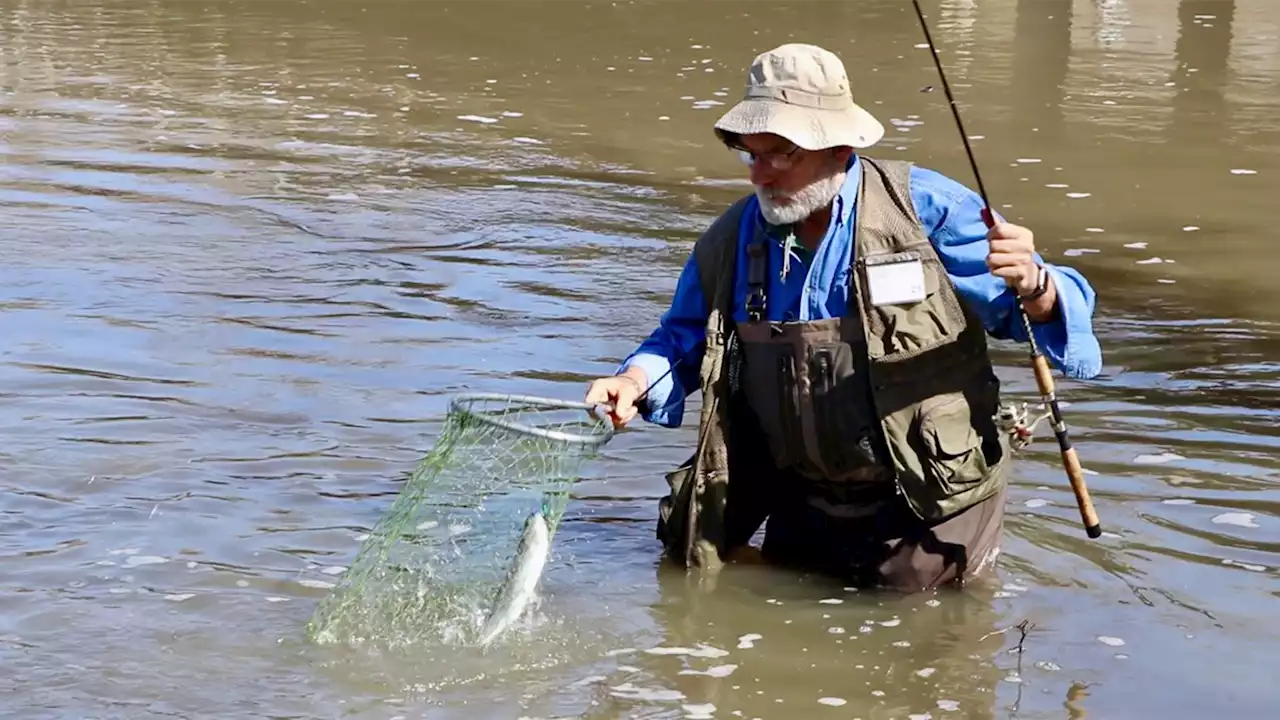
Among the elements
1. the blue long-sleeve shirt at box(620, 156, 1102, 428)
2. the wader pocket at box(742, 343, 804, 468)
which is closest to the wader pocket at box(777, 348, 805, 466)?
the wader pocket at box(742, 343, 804, 468)

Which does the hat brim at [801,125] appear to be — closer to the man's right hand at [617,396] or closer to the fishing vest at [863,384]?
the fishing vest at [863,384]

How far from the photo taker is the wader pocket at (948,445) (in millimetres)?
4539

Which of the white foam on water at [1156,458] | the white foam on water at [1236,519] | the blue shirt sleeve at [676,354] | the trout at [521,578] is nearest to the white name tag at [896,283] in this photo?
the blue shirt sleeve at [676,354]

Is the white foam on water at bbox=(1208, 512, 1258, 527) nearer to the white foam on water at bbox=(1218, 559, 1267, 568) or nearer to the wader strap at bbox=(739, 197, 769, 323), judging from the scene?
the white foam on water at bbox=(1218, 559, 1267, 568)

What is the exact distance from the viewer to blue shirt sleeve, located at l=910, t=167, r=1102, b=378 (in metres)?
4.39

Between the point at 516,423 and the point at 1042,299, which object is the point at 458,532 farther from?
the point at 1042,299

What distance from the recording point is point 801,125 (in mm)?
4379

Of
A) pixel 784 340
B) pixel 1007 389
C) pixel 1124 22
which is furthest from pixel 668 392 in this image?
pixel 1124 22

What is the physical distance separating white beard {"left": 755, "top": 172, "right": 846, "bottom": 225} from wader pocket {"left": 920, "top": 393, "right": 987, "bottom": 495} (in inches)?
22.8

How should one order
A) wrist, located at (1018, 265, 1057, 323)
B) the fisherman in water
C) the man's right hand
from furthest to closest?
the man's right hand
the fisherman in water
wrist, located at (1018, 265, 1057, 323)

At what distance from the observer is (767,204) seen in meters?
4.48

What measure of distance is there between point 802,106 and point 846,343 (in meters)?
0.61

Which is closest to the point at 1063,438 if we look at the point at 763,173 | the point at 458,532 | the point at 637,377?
the point at 763,173

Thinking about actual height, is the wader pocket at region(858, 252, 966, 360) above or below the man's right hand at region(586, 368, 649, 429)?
→ above
